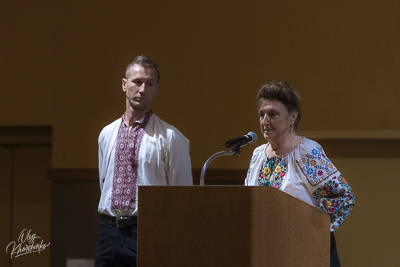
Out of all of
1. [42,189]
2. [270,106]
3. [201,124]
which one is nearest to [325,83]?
[201,124]

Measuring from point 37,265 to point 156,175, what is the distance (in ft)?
7.50

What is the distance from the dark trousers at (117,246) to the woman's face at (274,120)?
82cm

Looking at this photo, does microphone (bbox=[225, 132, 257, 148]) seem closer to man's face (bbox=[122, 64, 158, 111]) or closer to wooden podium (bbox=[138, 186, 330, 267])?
wooden podium (bbox=[138, 186, 330, 267])

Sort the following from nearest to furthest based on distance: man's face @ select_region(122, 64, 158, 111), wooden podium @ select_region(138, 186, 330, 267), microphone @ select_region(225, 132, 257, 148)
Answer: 1. wooden podium @ select_region(138, 186, 330, 267)
2. microphone @ select_region(225, 132, 257, 148)
3. man's face @ select_region(122, 64, 158, 111)

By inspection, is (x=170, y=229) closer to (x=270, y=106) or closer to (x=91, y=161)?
(x=270, y=106)

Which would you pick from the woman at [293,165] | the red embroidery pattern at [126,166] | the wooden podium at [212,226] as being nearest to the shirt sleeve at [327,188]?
the woman at [293,165]

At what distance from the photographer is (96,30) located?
5145mm

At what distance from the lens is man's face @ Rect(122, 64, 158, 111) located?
3.67m

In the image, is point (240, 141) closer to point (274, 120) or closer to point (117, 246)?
point (274, 120)

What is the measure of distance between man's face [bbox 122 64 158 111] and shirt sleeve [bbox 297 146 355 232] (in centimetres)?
93

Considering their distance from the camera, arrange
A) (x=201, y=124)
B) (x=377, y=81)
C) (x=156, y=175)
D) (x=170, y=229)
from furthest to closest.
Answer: (x=201, y=124) < (x=377, y=81) < (x=156, y=175) < (x=170, y=229)

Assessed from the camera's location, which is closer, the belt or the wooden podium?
the wooden podium

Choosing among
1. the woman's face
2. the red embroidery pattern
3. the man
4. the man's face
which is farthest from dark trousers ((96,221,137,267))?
the woman's face

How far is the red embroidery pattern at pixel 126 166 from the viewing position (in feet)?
11.6
